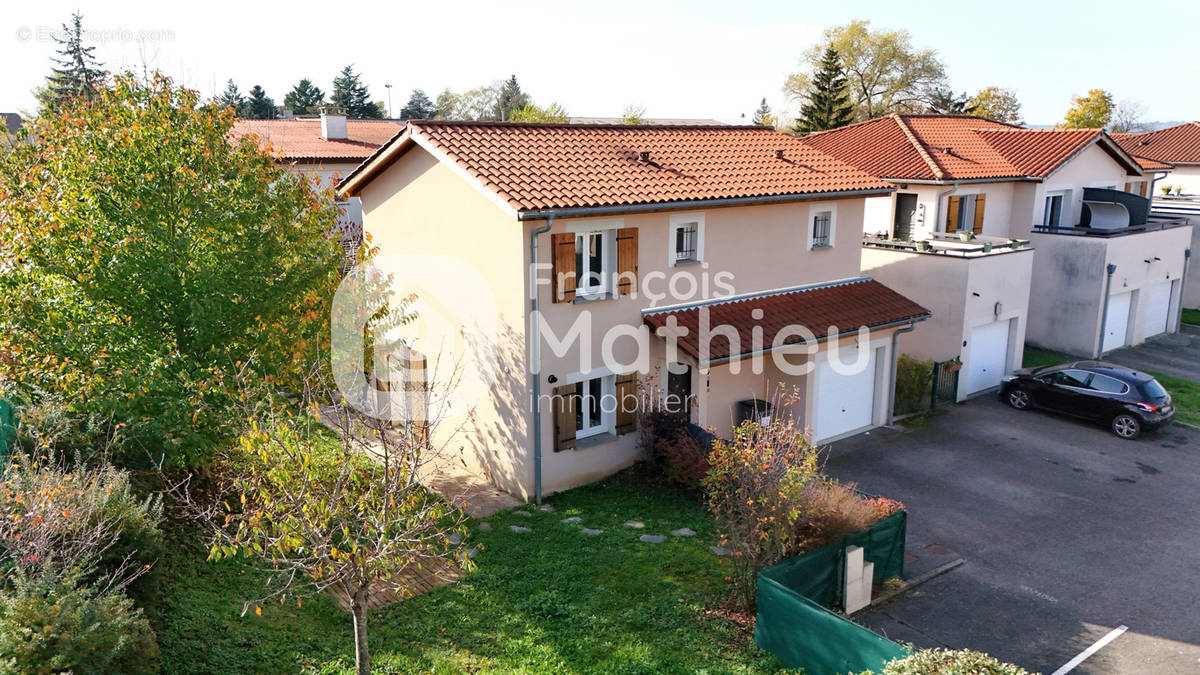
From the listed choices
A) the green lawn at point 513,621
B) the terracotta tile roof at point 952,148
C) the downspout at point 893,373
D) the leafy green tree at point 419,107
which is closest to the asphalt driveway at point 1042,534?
the downspout at point 893,373

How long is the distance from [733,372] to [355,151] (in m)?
25.1

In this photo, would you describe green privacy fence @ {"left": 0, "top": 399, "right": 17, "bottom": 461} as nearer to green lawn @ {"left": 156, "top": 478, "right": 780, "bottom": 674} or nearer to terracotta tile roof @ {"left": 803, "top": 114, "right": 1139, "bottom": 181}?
green lawn @ {"left": 156, "top": 478, "right": 780, "bottom": 674}

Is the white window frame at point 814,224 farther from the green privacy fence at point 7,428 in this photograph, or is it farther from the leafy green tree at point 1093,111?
the leafy green tree at point 1093,111

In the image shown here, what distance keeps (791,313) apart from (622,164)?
4.77m

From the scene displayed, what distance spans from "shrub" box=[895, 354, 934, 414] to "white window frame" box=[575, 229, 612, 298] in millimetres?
8787

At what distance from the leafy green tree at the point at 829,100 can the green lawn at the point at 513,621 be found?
138 ft

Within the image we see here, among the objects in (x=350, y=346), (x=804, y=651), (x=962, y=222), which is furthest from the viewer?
(x=962, y=222)

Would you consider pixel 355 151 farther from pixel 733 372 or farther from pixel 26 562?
pixel 26 562

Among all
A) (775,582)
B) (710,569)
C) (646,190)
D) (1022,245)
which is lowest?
(710,569)

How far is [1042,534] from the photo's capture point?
14273 mm

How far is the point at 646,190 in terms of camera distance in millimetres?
15602

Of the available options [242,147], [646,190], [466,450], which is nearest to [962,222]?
[646,190]

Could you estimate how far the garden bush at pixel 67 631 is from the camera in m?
7.24

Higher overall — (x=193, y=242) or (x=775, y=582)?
(x=193, y=242)
